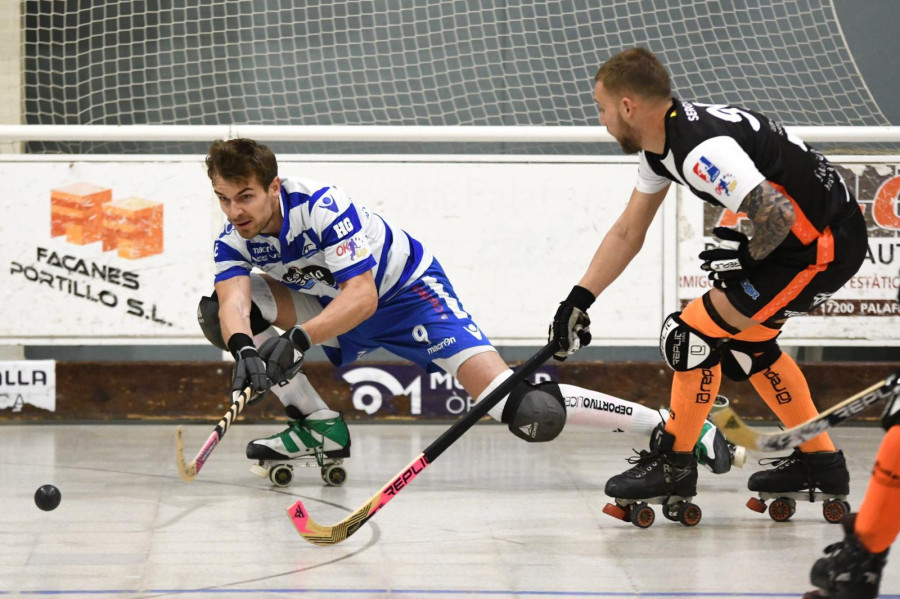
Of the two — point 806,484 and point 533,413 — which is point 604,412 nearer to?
point 533,413

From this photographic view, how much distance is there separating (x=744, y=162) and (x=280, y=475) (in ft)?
5.68

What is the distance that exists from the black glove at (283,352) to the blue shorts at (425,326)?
0.53 meters

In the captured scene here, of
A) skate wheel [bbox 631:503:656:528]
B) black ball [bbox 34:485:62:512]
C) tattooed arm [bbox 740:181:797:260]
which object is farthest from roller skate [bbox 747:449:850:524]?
black ball [bbox 34:485:62:512]

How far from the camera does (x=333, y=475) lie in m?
3.71

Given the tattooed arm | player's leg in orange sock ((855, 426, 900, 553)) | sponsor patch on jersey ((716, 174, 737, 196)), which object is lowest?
player's leg in orange sock ((855, 426, 900, 553))

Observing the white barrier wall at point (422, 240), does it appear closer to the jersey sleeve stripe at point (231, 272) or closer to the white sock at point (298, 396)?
the white sock at point (298, 396)

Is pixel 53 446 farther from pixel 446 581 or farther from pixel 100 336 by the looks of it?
pixel 446 581

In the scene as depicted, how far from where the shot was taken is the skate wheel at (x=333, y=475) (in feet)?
12.2

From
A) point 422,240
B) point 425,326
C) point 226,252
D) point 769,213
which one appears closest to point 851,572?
point 769,213

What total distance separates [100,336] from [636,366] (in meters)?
2.20

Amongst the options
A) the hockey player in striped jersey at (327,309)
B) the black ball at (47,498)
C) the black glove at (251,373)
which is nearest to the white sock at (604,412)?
the hockey player in striped jersey at (327,309)

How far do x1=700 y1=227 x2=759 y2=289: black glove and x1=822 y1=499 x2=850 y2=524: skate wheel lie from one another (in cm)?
74

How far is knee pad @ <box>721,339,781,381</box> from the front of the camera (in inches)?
127

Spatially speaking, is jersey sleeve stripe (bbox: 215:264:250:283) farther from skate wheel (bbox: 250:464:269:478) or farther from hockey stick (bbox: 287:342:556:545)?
hockey stick (bbox: 287:342:556:545)
